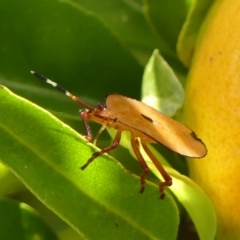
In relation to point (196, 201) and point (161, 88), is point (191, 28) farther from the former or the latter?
point (196, 201)

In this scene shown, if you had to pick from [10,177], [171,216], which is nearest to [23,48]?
[10,177]

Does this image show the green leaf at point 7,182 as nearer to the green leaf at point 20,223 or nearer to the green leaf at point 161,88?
the green leaf at point 20,223

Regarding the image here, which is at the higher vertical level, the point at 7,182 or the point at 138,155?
the point at 138,155

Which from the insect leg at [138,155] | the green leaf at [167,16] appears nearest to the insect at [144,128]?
the insect leg at [138,155]

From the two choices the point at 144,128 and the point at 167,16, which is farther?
the point at 167,16

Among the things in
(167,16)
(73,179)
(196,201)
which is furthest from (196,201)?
(167,16)

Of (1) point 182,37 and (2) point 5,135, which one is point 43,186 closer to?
(2) point 5,135

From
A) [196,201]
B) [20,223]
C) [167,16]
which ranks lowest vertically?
[20,223]

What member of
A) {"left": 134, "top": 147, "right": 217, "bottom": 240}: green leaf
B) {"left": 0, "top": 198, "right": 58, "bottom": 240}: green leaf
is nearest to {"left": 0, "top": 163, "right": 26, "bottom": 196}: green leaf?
{"left": 0, "top": 198, "right": 58, "bottom": 240}: green leaf
